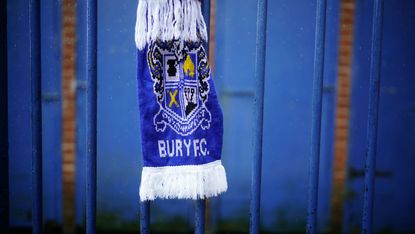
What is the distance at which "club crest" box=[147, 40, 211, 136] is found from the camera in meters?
0.98

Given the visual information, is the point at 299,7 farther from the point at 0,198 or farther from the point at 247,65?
the point at 0,198

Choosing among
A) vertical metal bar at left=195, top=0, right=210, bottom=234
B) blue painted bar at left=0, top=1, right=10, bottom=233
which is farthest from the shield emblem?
blue painted bar at left=0, top=1, right=10, bottom=233

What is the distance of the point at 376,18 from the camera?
93 centimetres

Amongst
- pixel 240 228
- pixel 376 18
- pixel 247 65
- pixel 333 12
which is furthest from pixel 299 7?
pixel 376 18

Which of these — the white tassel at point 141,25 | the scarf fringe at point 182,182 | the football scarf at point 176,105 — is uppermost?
the white tassel at point 141,25

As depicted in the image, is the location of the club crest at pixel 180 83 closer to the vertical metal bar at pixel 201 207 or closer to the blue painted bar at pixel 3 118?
the vertical metal bar at pixel 201 207

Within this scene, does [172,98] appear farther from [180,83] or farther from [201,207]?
[201,207]

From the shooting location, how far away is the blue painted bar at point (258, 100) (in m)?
0.93

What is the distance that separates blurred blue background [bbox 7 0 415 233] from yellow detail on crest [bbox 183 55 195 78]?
2060 millimetres

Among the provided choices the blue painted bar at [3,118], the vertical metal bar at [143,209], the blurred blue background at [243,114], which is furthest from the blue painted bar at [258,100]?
the blurred blue background at [243,114]

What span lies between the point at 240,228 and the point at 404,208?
1.40 meters

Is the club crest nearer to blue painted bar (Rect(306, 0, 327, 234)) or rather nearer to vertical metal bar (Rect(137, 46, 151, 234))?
vertical metal bar (Rect(137, 46, 151, 234))

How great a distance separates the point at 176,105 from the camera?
1005 millimetres

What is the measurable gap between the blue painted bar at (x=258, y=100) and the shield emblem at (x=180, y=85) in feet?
0.57
